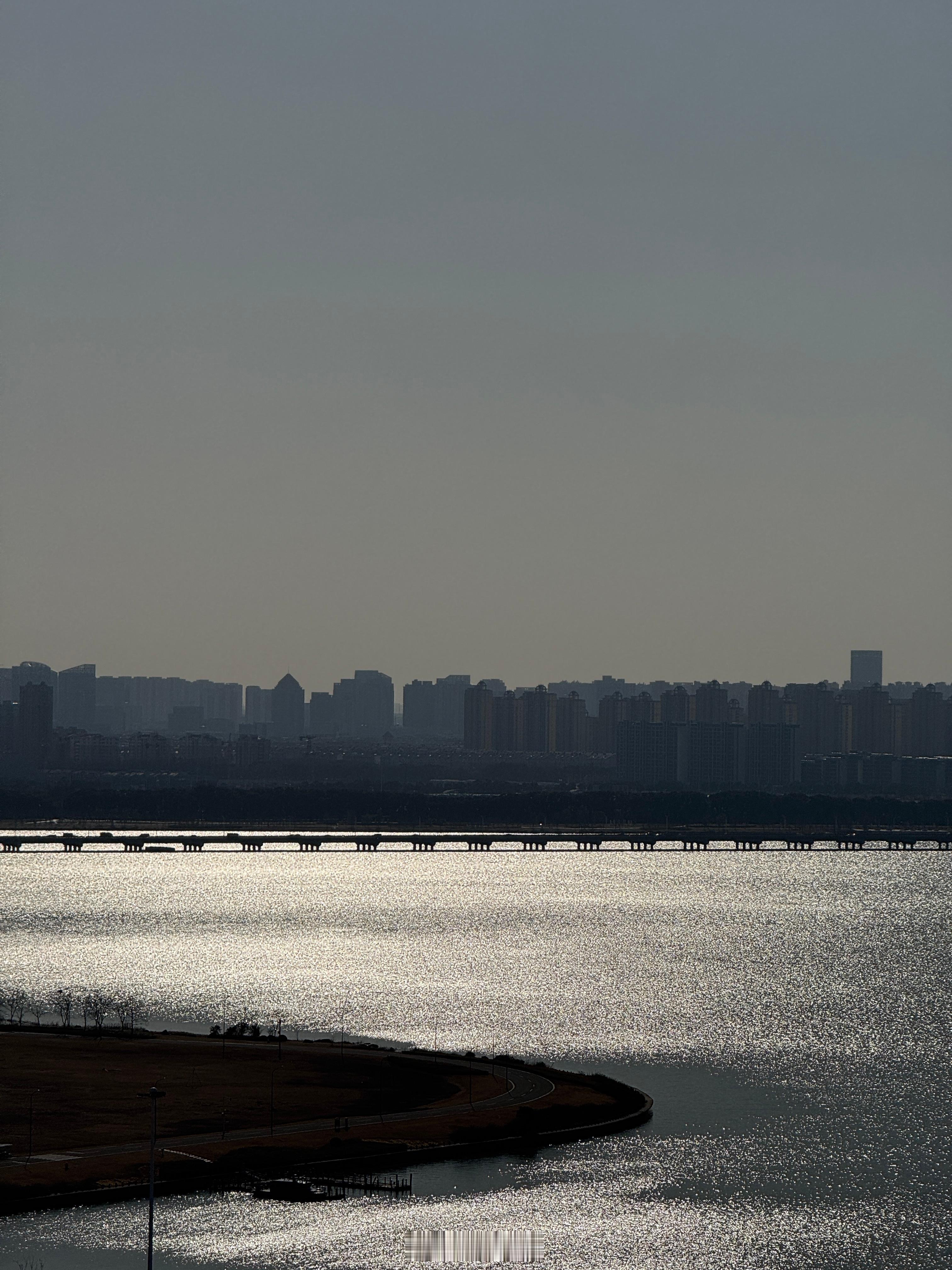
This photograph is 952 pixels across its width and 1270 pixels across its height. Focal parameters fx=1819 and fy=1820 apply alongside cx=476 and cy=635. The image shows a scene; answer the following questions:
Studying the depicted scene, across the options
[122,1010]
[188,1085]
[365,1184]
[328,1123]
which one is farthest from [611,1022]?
[365,1184]

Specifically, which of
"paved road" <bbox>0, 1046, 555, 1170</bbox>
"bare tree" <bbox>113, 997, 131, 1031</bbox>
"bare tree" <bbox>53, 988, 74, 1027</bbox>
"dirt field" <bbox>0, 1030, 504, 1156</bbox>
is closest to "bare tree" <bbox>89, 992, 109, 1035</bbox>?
"bare tree" <bbox>113, 997, 131, 1031</bbox>

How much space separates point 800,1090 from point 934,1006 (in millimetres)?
25954

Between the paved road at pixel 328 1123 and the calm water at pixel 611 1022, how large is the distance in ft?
12.5

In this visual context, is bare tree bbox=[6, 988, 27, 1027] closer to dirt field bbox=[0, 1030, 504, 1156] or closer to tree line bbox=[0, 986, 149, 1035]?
tree line bbox=[0, 986, 149, 1035]

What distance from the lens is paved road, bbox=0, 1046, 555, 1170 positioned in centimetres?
4666

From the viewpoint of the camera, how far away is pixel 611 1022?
3004 inches

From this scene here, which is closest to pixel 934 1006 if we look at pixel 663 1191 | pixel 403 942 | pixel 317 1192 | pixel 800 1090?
pixel 800 1090

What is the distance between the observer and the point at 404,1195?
146ft

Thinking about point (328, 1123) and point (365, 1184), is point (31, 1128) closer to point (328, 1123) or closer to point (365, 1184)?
point (328, 1123)

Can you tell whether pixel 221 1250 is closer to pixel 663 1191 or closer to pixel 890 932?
pixel 663 1191

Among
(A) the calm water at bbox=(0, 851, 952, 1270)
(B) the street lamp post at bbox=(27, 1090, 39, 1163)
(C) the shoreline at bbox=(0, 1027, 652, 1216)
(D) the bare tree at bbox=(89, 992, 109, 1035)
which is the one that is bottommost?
(A) the calm water at bbox=(0, 851, 952, 1270)

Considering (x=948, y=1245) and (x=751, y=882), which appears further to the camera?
(x=751, y=882)

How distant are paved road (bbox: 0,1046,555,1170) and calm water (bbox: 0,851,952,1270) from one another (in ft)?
12.5

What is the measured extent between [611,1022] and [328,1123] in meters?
26.7
